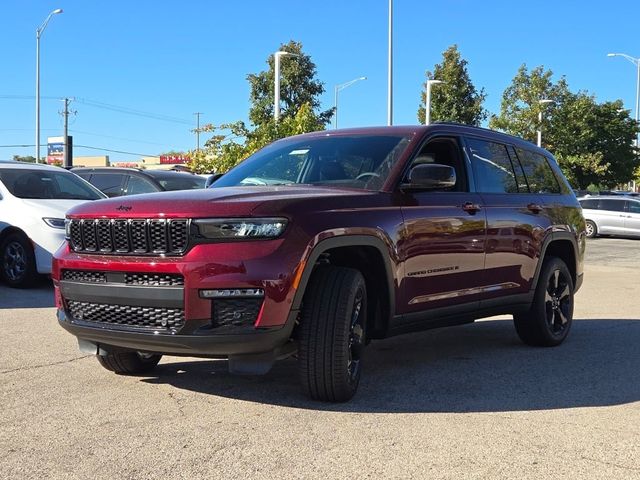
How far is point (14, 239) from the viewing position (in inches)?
388

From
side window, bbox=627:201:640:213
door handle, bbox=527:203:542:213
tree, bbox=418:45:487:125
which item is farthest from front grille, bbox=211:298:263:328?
tree, bbox=418:45:487:125

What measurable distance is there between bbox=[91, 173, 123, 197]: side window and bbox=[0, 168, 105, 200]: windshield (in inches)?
92.3

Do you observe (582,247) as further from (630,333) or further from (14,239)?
(14,239)

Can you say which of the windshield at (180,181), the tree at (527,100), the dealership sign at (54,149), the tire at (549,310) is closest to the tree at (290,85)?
the tree at (527,100)

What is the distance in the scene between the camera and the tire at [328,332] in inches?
169

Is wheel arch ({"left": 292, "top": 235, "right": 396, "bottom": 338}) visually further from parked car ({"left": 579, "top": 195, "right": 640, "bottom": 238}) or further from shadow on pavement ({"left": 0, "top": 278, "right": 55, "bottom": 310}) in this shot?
parked car ({"left": 579, "top": 195, "right": 640, "bottom": 238})

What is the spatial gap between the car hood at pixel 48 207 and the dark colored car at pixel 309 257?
4767 millimetres

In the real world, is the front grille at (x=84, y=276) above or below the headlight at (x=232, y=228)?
below

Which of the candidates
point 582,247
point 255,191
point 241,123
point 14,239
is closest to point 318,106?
point 241,123

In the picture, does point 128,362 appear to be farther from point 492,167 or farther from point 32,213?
point 32,213

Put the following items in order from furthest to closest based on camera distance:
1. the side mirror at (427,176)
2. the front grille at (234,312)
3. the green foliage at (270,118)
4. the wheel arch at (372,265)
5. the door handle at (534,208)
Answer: the green foliage at (270,118) < the door handle at (534,208) < the side mirror at (427,176) < the wheel arch at (372,265) < the front grille at (234,312)

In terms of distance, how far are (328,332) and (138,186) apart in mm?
9751

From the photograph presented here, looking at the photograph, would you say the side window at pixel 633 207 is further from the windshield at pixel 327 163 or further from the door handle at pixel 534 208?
the windshield at pixel 327 163

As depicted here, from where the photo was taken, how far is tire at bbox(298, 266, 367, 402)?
4281mm
